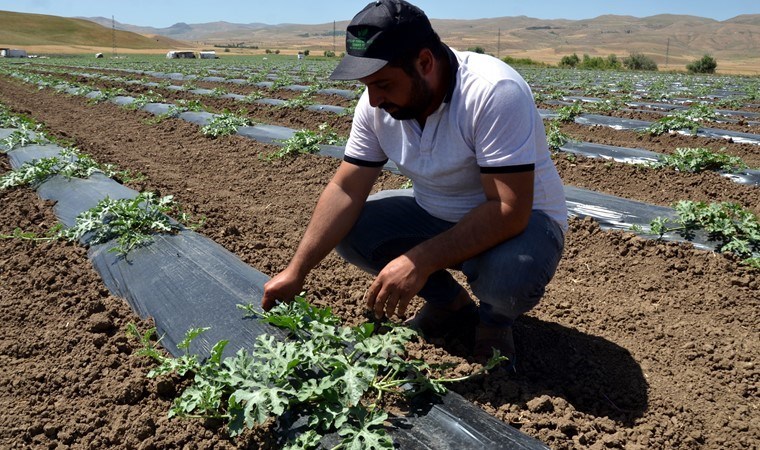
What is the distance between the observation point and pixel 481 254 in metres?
2.50

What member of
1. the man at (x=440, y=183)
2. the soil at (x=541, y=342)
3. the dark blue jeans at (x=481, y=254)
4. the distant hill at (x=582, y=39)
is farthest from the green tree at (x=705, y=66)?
the man at (x=440, y=183)

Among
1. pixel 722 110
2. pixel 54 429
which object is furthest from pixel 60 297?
pixel 722 110

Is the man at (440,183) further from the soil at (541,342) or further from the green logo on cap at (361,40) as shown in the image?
the soil at (541,342)

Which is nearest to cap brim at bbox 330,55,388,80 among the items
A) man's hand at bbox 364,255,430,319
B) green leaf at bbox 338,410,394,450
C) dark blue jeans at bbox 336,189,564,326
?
man's hand at bbox 364,255,430,319

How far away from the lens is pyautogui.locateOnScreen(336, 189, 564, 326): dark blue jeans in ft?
7.88

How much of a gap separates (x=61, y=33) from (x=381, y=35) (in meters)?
96.5

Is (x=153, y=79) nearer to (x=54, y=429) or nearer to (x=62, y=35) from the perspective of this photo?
(x=54, y=429)

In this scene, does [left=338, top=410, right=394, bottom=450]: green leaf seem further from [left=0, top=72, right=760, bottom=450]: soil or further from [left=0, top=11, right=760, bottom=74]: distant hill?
[left=0, top=11, right=760, bottom=74]: distant hill

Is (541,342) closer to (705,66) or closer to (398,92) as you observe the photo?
(398,92)

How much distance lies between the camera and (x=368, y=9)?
232cm

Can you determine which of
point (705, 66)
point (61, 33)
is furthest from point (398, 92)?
point (61, 33)

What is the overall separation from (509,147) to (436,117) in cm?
35

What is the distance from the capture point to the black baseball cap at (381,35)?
2.20 metres

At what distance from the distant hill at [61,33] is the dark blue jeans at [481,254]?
8348 centimetres
